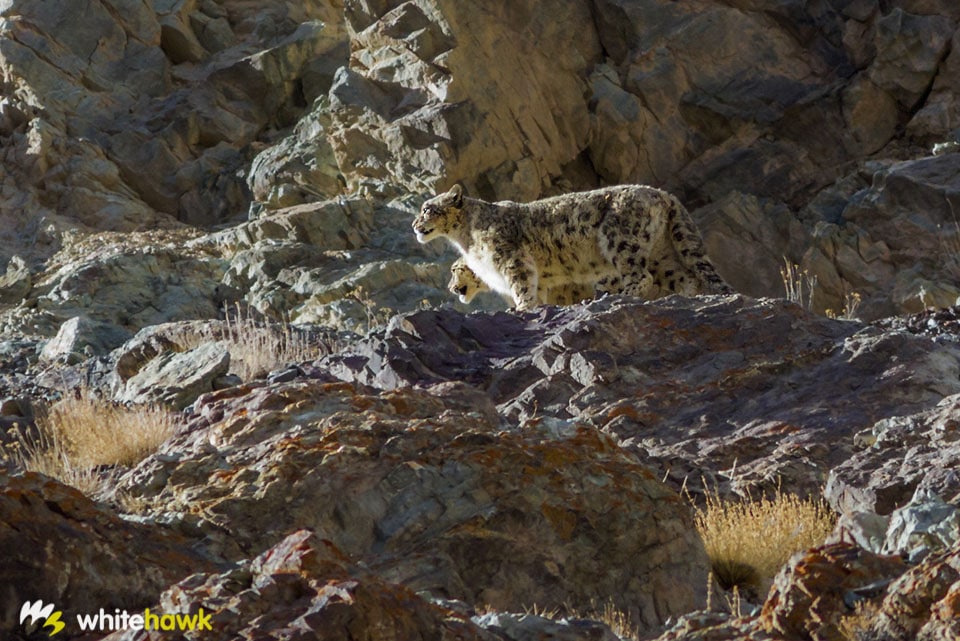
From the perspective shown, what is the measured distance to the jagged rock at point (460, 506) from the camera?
7.61 m

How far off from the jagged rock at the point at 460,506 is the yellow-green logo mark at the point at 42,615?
1.39 meters

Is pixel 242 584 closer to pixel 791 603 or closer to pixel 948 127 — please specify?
pixel 791 603

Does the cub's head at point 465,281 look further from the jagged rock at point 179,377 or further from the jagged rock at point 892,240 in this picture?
the jagged rock at point 892,240

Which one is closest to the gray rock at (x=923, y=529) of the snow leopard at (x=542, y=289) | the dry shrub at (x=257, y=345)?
the dry shrub at (x=257, y=345)

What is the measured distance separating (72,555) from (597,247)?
12.3m

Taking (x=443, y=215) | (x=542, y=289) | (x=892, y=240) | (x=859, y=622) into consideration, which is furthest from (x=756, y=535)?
(x=892, y=240)

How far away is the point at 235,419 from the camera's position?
9055mm

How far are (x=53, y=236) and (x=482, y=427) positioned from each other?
25.8 metres

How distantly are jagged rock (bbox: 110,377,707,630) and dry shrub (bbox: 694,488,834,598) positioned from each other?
0.57 metres

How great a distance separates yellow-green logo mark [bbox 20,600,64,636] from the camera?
6062 mm

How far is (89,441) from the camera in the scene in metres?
10.2

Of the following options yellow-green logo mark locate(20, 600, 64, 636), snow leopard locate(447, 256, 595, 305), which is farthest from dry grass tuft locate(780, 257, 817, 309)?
yellow-green logo mark locate(20, 600, 64, 636)

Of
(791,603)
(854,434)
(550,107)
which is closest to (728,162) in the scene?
(550,107)

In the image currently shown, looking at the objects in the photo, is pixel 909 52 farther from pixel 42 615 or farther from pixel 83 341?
pixel 42 615
